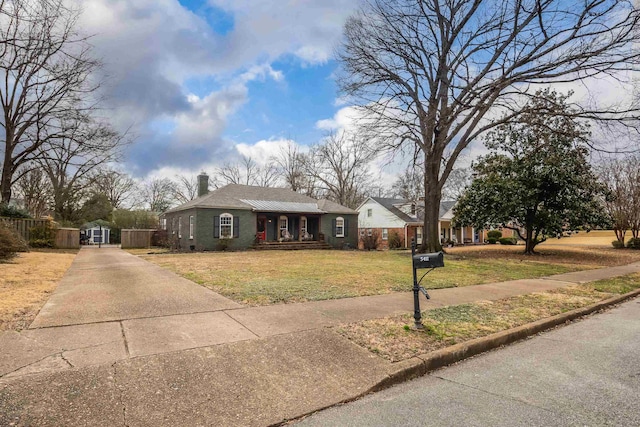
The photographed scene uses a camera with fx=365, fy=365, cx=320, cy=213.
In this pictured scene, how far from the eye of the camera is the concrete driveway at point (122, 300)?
5215 mm

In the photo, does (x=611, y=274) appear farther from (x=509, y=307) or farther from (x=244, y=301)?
(x=244, y=301)

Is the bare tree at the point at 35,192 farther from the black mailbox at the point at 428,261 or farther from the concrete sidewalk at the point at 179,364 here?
the black mailbox at the point at 428,261

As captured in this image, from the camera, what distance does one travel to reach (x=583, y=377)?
3848 millimetres

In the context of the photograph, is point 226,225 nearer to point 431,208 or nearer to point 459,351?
point 431,208

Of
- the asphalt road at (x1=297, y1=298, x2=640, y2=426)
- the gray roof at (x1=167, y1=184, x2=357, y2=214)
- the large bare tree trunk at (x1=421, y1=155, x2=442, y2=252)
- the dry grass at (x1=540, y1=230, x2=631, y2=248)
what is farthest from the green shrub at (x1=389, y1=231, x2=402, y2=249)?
the asphalt road at (x1=297, y1=298, x2=640, y2=426)

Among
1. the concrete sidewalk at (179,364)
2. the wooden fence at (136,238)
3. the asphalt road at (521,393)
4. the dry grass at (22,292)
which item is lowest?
the asphalt road at (521,393)

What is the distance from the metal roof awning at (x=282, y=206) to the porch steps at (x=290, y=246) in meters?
2.33

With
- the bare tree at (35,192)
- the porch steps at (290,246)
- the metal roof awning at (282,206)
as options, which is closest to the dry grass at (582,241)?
the porch steps at (290,246)

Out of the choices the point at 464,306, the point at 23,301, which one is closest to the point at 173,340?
the point at 23,301

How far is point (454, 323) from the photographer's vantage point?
17.9 ft

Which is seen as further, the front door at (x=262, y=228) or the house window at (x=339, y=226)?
the house window at (x=339, y=226)

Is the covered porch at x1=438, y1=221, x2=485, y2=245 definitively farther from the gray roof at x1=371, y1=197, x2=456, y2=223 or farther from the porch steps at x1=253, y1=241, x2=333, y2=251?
the porch steps at x1=253, y1=241, x2=333, y2=251

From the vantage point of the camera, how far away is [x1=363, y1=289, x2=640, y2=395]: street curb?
3750 millimetres

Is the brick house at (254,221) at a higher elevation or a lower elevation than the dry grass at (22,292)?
higher
